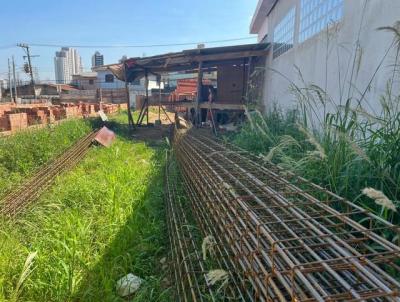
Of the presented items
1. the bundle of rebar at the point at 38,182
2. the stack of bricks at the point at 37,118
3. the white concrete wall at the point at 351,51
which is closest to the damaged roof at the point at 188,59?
the white concrete wall at the point at 351,51

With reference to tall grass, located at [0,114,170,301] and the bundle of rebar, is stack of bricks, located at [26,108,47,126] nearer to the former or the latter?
the bundle of rebar

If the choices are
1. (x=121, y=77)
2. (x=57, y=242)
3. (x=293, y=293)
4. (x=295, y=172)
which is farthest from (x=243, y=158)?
(x=121, y=77)

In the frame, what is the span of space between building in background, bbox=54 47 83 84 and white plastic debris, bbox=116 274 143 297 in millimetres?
78487

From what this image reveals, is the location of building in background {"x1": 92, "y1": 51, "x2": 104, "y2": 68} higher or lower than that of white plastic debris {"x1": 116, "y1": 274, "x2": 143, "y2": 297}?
higher

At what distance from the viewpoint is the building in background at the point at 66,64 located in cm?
7450

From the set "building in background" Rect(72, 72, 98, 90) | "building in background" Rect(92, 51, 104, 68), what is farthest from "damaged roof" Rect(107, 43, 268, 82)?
"building in background" Rect(92, 51, 104, 68)

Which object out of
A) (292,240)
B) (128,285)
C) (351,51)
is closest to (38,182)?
(128,285)

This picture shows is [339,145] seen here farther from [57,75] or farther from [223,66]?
A: [57,75]

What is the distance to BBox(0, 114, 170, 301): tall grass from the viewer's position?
2.23 metres

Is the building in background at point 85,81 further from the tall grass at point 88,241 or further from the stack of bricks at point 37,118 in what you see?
the tall grass at point 88,241

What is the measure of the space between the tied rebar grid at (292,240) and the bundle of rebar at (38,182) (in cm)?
246

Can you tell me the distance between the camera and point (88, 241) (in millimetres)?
2846

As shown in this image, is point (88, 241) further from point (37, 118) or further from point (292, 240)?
point (37, 118)

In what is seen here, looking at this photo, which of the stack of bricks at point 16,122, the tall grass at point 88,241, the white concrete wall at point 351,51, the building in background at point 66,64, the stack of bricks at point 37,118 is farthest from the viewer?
the building in background at point 66,64
